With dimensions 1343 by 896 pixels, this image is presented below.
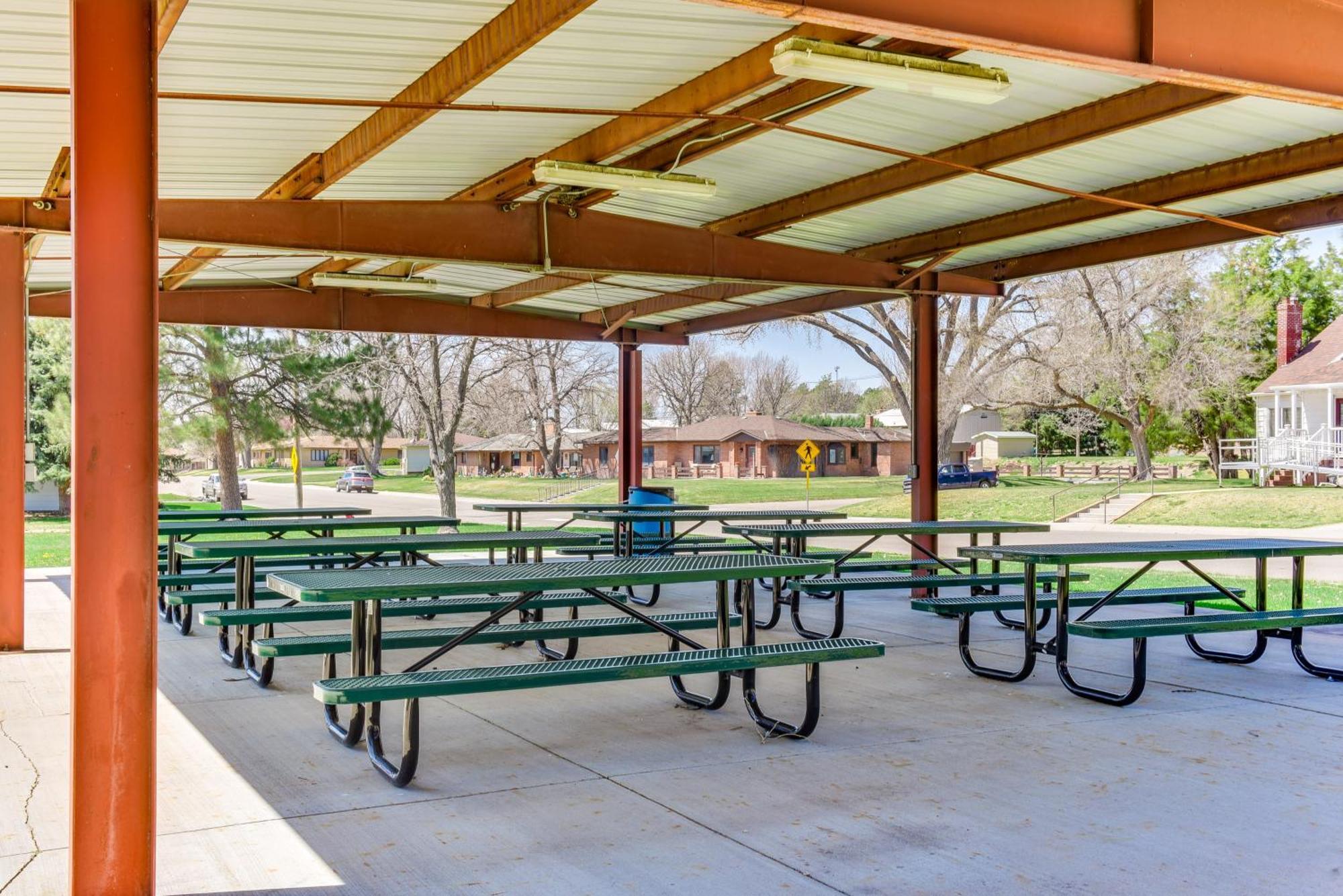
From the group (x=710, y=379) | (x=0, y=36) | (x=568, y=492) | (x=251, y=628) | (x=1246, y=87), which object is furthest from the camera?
(x=710, y=379)

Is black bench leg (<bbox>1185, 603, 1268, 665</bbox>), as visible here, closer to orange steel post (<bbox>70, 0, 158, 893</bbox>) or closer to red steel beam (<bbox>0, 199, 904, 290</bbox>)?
red steel beam (<bbox>0, 199, 904, 290</bbox>)

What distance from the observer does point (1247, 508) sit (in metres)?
29.2

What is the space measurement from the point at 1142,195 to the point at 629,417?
8.37 meters

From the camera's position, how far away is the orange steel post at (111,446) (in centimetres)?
336

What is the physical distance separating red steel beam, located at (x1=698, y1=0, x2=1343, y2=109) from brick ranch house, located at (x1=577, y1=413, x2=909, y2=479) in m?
54.4

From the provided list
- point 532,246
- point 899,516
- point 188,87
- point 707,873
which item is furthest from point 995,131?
point 899,516

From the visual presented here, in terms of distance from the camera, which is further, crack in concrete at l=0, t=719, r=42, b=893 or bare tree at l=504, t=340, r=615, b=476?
bare tree at l=504, t=340, r=615, b=476

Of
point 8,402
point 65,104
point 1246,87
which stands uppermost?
point 65,104

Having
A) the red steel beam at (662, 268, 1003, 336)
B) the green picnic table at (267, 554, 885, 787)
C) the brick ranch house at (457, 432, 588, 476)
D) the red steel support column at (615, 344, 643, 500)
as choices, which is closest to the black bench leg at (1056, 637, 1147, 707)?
the green picnic table at (267, 554, 885, 787)

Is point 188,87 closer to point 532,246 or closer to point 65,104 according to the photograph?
point 65,104

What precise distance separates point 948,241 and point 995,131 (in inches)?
123

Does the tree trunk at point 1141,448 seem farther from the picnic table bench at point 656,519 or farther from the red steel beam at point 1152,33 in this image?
the red steel beam at point 1152,33

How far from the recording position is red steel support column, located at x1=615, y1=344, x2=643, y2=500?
15.9 m

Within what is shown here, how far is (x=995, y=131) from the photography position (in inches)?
305
